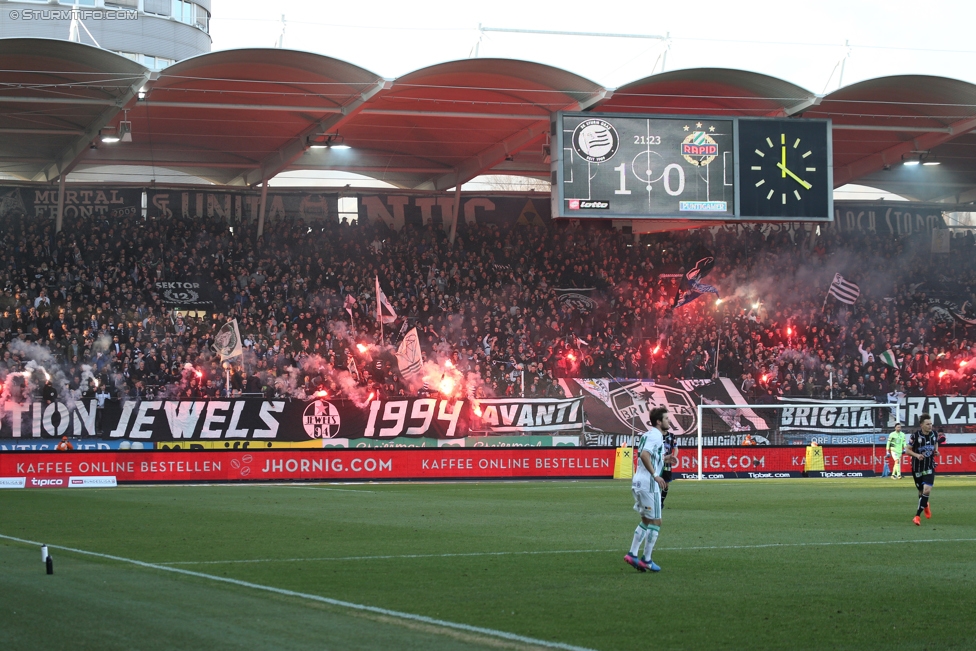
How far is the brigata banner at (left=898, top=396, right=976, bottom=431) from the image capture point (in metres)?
41.5

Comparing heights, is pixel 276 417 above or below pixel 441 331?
below

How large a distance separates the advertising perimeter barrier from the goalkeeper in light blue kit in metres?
21.7

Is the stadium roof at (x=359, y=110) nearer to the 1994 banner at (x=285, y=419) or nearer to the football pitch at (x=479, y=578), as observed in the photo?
the 1994 banner at (x=285, y=419)

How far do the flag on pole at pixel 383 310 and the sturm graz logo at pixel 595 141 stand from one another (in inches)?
388

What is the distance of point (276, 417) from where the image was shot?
35938 mm

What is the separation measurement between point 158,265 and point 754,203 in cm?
2162

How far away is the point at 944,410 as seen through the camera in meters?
41.7

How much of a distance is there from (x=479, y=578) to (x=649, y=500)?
6.50ft

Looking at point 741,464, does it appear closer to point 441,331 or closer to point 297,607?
point 441,331

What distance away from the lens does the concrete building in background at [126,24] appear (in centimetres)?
6506

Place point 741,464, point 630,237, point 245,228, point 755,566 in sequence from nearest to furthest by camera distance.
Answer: point 755,566
point 741,464
point 245,228
point 630,237

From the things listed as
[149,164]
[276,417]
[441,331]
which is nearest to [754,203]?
[441,331]

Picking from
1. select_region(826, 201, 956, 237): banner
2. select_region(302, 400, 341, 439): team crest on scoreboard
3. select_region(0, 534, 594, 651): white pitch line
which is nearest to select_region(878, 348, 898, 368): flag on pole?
select_region(826, 201, 956, 237): banner

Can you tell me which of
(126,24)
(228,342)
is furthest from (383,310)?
(126,24)
